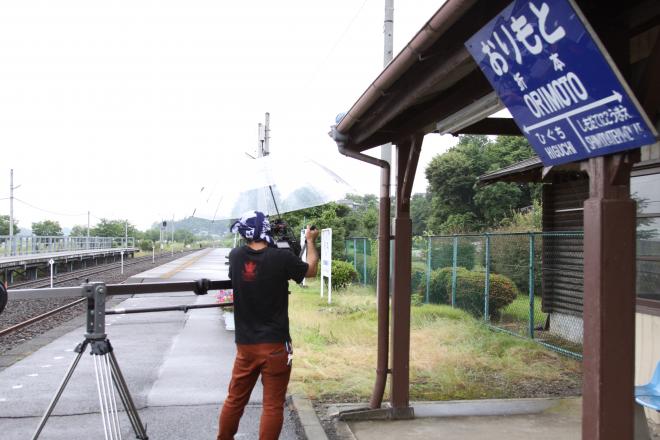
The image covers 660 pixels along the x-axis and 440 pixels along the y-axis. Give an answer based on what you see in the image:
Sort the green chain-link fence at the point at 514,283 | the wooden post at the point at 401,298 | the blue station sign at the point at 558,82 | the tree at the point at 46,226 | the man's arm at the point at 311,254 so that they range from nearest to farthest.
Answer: the blue station sign at the point at 558,82
the man's arm at the point at 311,254
the wooden post at the point at 401,298
the green chain-link fence at the point at 514,283
the tree at the point at 46,226

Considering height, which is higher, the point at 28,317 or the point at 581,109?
the point at 581,109

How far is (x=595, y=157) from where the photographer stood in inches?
101

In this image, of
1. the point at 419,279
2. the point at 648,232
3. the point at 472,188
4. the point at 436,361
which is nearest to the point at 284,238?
the point at 436,361

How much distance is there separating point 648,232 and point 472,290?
6175mm

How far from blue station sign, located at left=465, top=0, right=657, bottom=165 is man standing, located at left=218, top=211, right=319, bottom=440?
1.86 m

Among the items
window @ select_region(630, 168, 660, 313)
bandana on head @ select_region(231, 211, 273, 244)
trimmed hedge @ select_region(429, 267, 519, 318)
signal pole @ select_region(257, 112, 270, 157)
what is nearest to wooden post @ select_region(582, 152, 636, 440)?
bandana on head @ select_region(231, 211, 273, 244)

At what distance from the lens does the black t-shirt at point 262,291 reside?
4059 mm

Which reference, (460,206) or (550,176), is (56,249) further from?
(550,176)

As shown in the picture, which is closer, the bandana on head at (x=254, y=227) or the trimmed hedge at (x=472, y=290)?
the bandana on head at (x=254, y=227)

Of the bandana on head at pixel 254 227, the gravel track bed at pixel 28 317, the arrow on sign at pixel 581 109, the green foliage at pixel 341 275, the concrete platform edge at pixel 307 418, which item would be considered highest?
the arrow on sign at pixel 581 109

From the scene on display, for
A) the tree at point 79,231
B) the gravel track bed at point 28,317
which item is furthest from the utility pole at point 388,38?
the tree at point 79,231

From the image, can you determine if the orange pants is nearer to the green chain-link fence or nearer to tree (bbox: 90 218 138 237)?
the green chain-link fence

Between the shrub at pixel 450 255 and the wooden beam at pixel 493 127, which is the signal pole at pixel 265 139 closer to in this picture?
the shrub at pixel 450 255

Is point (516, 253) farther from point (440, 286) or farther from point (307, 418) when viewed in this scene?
point (307, 418)
